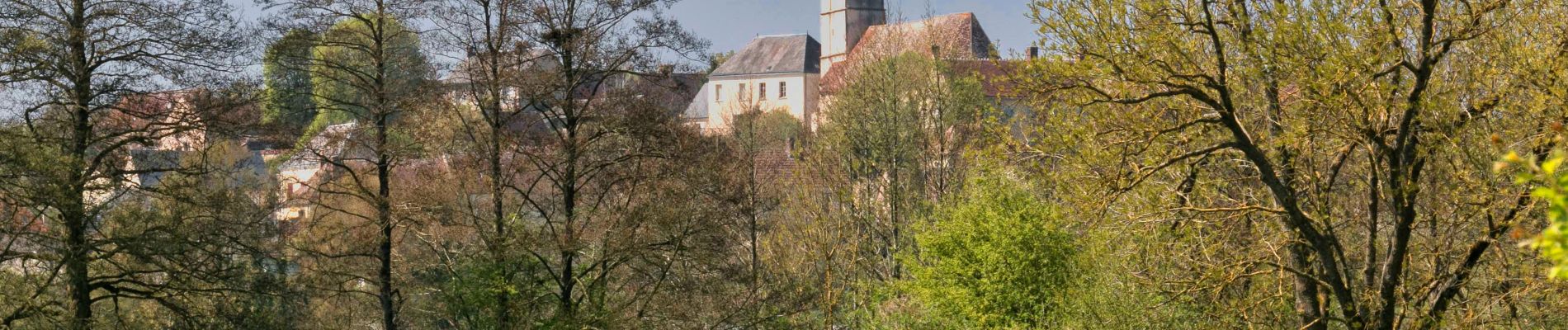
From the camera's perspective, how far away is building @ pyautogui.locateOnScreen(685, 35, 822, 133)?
3472 inches

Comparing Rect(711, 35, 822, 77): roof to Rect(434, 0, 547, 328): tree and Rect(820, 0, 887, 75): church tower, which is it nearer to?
Rect(820, 0, 887, 75): church tower

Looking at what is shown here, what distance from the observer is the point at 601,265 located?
72.2 ft

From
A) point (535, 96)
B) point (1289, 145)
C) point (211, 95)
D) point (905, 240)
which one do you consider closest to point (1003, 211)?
point (905, 240)

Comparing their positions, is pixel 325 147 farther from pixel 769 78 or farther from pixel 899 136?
pixel 769 78

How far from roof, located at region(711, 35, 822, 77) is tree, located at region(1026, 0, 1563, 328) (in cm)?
7712

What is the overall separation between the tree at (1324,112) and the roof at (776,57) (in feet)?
253

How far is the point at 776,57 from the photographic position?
93.6 metres

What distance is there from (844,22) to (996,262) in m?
58.3

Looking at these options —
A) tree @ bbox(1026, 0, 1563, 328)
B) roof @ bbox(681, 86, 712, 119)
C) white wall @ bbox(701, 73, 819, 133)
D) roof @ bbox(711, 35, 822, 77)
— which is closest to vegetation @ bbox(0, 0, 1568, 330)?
tree @ bbox(1026, 0, 1563, 328)

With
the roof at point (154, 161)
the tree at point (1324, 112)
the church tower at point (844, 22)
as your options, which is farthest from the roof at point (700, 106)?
the tree at point (1324, 112)

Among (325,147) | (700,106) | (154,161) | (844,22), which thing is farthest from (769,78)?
(154,161)

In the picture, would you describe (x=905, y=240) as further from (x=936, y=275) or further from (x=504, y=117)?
(x=504, y=117)

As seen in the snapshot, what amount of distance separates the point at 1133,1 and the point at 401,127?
13.6 metres

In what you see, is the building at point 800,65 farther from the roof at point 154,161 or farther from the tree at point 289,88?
the roof at point 154,161
